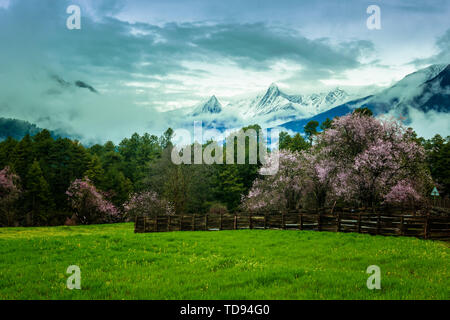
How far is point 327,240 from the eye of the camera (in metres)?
20.3

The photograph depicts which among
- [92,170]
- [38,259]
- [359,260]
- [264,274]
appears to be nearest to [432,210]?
[359,260]

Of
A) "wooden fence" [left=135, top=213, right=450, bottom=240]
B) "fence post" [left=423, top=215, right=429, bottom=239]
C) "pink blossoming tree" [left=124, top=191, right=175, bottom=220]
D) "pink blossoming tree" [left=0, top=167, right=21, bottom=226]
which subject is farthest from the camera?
"pink blossoming tree" [left=0, top=167, right=21, bottom=226]

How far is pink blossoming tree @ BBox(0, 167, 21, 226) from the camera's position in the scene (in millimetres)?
57156

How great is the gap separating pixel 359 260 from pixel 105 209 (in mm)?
56499

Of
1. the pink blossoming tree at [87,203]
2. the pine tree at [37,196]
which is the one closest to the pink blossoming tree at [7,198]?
the pine tree at [37,196]

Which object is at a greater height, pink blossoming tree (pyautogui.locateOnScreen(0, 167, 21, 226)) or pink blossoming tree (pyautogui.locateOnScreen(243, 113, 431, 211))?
pink blossoming tree (pyautogui.locateOnScreen(243, 113, 431, 211))

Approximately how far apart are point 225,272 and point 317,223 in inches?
682

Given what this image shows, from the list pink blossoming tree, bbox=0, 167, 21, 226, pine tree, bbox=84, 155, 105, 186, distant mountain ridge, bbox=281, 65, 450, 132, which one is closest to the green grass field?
pink blossoming tree, bbox=0, 167, 21, 226

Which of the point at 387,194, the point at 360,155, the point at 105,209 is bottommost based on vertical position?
the point at 105,209

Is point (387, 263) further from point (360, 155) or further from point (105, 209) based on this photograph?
point (105, 209)

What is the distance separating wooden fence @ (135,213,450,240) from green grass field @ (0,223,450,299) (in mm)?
1745

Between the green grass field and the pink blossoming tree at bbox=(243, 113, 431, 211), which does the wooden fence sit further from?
the pink blossoming tree at bbox=(243, 113, 431, 211)

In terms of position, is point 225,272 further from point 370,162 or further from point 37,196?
point 37,196

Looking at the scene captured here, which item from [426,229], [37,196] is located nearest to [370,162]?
[426,229]
